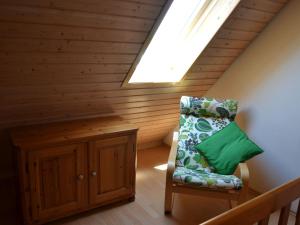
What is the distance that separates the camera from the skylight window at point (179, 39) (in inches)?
94.1

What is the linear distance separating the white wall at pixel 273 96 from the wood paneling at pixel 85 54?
0.13 m

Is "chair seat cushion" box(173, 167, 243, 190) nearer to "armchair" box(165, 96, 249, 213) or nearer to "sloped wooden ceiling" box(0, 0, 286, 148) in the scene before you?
"armchair" box(165, 96, 249, 213)

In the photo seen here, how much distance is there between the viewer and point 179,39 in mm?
2752

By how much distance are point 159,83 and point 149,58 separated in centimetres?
31

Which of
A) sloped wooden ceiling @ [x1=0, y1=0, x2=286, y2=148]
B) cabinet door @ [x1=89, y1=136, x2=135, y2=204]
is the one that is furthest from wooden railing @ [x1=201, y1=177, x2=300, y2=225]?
cabinet door @ [x1=89, y1=136, x2=135, y2=204]

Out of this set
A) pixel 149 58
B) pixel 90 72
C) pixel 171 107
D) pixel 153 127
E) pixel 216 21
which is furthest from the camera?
pixel 153 127

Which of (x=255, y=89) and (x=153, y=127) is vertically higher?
(x=255, y=89)

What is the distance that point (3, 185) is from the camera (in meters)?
2.70

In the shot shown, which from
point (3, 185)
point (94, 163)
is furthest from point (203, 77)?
point (3, 185)

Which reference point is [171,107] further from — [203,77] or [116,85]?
[116,85]

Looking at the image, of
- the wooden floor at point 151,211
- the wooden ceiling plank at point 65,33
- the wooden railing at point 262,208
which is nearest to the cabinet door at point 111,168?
the wooden floor at point 151,211

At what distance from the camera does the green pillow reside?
244 centimetres

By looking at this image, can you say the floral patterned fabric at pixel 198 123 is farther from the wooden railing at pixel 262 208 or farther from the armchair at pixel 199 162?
the wooden railing at pixel 262 208

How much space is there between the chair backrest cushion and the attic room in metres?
0.01
